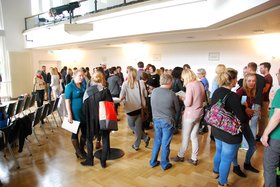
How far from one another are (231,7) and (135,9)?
2.97 m

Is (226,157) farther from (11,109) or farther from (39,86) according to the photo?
(39,86)

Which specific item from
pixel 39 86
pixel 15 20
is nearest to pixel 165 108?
pixel 39 86

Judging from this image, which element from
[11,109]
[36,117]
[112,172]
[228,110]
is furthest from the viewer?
[11,109]

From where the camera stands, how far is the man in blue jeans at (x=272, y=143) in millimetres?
1947

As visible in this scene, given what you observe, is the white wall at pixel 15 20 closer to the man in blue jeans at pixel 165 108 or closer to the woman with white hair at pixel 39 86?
the woman with white hair at pixel 39 86

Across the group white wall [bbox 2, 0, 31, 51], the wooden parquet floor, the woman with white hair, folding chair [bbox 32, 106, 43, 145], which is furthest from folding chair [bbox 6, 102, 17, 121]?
white wall [bbox 2, 0, 31, 51]

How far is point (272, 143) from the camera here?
6.71 feet

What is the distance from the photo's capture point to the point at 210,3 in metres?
4.97

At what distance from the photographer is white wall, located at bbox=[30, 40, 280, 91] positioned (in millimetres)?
7922

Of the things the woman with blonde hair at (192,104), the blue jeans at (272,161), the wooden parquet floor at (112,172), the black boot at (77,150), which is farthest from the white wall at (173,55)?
the black boot at (77,150)

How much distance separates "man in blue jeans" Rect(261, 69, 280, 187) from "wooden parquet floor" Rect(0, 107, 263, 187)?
78 cm

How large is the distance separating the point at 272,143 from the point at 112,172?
2119 mm

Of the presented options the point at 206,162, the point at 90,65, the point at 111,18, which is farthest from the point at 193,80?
the point at 90,65

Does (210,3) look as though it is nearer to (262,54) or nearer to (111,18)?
(111,18)
